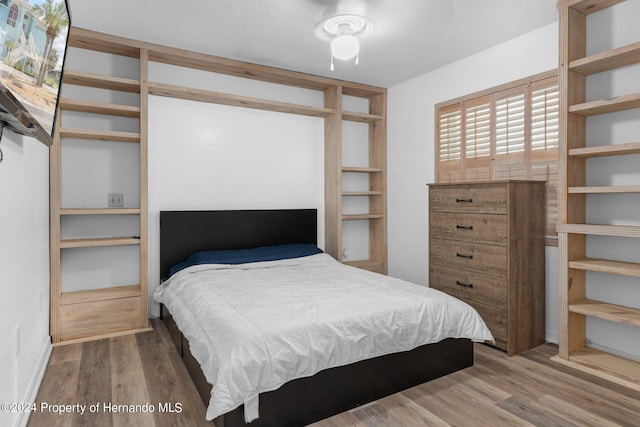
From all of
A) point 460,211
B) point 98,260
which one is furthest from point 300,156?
point 98,260

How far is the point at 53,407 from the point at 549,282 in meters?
3.40

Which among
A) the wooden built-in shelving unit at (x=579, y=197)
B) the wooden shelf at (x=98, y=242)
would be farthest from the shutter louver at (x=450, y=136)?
the wooden shelf at (x=98, y=242)

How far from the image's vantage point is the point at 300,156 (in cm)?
424

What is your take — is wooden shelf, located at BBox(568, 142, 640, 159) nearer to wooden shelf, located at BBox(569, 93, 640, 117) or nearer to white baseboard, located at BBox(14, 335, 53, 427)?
wooden shelf, located at BBox(569, 93, 640, 117)

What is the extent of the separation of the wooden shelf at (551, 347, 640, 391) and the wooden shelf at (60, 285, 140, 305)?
10.8 feet

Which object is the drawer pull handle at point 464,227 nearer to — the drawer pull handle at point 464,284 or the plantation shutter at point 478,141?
the drawer pull handle at point 464,284

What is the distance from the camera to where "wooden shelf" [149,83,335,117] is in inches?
132

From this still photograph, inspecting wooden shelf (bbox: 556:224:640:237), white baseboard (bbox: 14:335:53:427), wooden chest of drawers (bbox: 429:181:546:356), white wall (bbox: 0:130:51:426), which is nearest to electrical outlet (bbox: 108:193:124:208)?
white wall (bbox: 0:130:51:426)

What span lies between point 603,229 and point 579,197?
0.39 metres

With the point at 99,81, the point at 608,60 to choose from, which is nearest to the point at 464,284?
the point at 608,60

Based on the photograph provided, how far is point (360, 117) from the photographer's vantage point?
437cm

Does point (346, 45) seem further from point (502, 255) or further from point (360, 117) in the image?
point (502, 255)

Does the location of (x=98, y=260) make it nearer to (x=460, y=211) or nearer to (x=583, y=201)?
(x=460, y=211)

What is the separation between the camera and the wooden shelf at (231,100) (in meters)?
3.36
